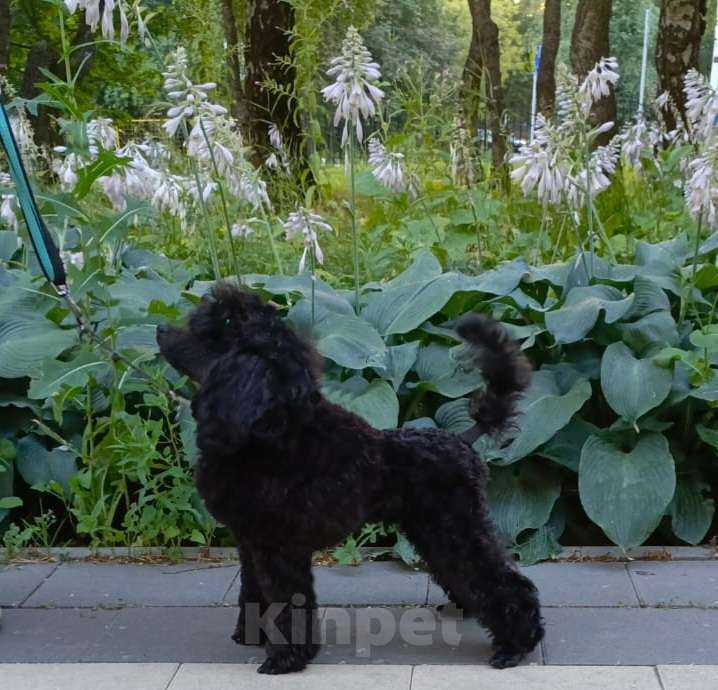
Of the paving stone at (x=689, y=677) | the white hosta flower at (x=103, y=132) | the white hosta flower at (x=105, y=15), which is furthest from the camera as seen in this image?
the white hosta flower at (x=103, y=132)

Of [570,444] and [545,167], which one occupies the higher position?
[545,167]

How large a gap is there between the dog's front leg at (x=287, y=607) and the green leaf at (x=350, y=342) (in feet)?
5.98

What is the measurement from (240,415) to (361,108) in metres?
2.54

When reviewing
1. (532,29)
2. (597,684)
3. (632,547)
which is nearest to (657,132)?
(632,547)

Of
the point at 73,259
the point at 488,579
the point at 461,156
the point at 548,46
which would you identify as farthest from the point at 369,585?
the point at 548,46

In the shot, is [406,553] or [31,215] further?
[406,553]

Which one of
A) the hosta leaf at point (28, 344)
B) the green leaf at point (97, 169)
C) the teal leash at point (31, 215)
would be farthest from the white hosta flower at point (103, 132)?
the teal leash at point (31, 215)

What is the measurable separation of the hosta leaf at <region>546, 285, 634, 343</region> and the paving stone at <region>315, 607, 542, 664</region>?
178 centimetres

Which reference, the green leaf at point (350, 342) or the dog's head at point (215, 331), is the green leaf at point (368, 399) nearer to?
the green leaf at point (350, 342)

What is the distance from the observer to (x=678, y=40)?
13.0m

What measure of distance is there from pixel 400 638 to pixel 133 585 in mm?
1375

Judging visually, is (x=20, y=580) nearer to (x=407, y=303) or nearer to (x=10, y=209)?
(x=10, y=209)

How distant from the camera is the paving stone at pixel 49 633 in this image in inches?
172

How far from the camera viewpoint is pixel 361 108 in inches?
225
